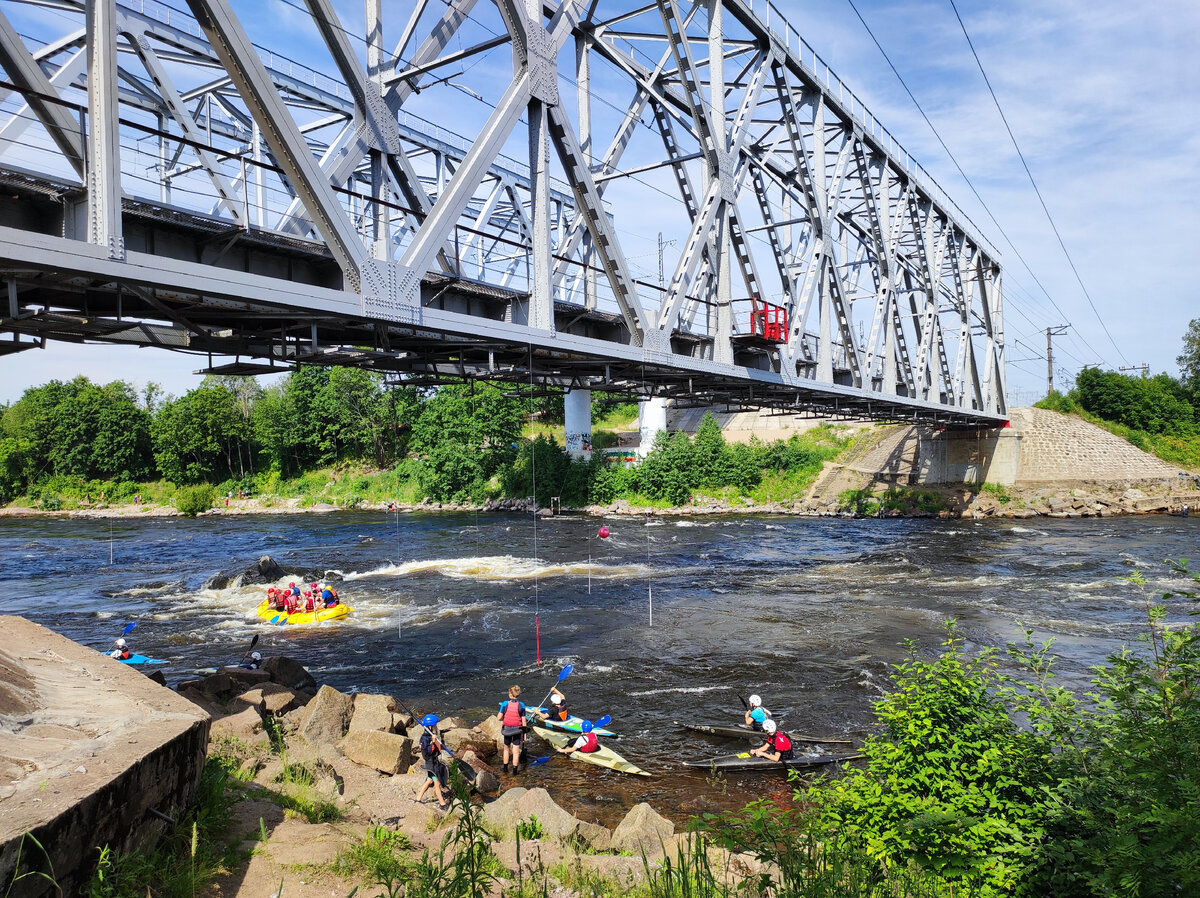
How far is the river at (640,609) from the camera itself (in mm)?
15555

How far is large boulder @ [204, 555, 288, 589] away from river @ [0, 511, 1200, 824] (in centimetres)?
73

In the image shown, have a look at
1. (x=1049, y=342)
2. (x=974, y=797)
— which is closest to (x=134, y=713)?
(x=974, y=797)

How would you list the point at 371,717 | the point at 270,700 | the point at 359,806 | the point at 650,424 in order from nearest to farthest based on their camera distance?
the point at 359,806 → the point at 371,717 → the point at 270,700 → the point at 650,424

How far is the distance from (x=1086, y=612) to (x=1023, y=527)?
25423 mm

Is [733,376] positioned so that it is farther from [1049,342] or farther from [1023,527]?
[1049,342]

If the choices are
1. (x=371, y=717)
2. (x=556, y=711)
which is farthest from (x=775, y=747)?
(x=371, y=717)

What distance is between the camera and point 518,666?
719 inches

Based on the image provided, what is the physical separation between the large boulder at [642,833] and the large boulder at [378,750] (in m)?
4.00

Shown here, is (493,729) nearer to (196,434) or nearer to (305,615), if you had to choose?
(305,615)

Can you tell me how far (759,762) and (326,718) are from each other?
6945 mm

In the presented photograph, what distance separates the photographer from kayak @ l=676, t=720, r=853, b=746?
13.4 m

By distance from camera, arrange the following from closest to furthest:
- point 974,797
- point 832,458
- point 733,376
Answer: point 974,797 < point 733,376 < point 832,458

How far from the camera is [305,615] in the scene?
76.3 ft

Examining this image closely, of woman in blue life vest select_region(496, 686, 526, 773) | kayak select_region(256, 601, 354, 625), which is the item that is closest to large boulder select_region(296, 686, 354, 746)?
woman in blue life vest select_region(496, 686, 526, 773)
